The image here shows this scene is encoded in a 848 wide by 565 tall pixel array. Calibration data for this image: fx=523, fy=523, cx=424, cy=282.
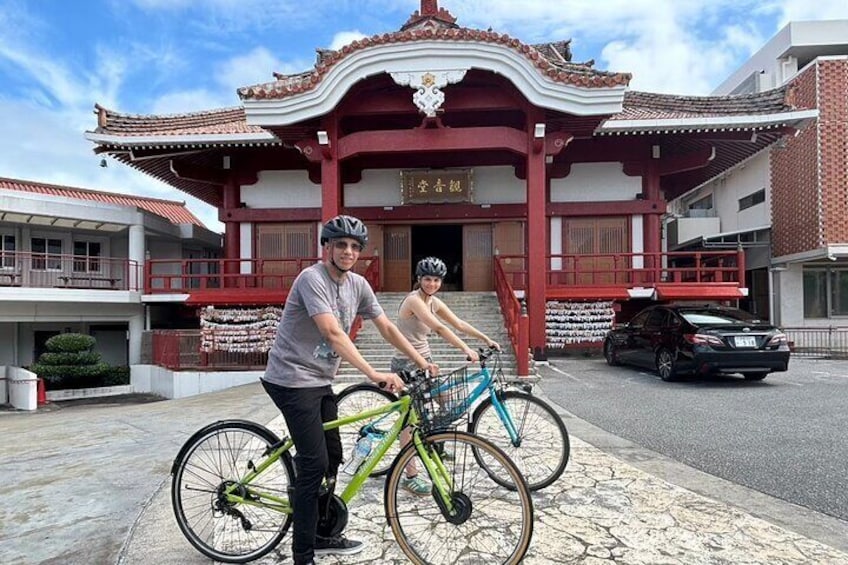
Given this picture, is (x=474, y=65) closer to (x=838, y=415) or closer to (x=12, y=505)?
(x=838, y=415)

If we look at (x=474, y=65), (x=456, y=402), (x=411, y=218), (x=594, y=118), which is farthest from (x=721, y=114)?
(x=456, y=402)

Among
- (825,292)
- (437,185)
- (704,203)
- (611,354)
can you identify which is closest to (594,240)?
(611,354)

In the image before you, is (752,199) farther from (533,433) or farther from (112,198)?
(112,198)

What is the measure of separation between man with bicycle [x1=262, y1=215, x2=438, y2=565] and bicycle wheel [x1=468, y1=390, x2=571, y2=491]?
4.65 ft

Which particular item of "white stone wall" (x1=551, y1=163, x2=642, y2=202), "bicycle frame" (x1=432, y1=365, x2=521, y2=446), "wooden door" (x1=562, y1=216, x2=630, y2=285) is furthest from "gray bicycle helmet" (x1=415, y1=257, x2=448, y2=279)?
"white stone wall" (x1=551, y1=163, x2=642, y2=202)

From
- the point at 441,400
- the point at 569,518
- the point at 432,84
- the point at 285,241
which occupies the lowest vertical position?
the point at 569,518

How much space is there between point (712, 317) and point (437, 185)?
7.75 metres

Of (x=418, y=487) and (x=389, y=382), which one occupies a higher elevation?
(x=389, y=382)

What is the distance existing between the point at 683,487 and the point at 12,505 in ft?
17.1

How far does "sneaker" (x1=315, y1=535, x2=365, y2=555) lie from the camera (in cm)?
286

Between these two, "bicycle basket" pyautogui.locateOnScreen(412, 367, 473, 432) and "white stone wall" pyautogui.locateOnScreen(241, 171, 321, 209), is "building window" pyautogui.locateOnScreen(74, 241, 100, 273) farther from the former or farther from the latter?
"bicycle basket" pyautogui.locateOnScreen(412, 367, 473, 432)

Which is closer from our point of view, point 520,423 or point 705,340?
point 520,423

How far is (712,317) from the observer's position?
8.76m

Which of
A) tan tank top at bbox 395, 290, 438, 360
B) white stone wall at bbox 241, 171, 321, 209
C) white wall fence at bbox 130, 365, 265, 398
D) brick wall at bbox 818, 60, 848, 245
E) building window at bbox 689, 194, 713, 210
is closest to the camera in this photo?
tan tank top at bbox 395, 290, 438, 360
